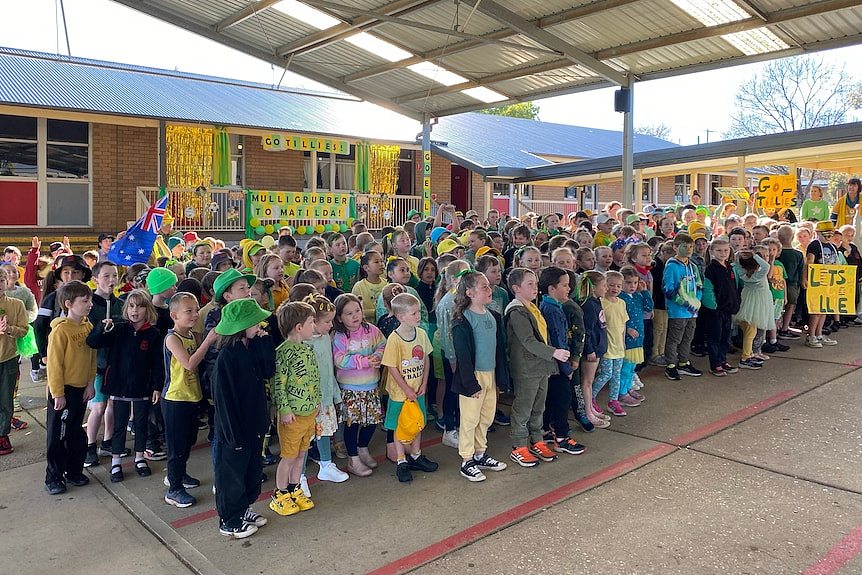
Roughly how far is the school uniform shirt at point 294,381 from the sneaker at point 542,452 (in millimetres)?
1838

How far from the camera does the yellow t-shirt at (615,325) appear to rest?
20.1 feet

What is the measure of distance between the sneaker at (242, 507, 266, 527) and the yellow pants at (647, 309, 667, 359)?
5.10 metres

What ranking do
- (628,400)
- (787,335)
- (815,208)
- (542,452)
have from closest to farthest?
(542,452)
(628,400)
(787,335)
(815,208)

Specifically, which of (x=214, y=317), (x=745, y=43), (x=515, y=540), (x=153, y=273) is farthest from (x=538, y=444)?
(x=745, y=43)

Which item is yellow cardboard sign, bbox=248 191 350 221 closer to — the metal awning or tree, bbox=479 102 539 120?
the metal awning

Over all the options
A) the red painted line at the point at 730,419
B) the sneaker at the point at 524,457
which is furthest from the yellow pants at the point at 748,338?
the sneaker at the point at 524,457

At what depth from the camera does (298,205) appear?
17438mm

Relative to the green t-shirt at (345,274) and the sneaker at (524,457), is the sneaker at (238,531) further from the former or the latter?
the green t-shirt at (345,274)

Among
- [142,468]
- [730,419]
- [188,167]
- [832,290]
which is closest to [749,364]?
[832,290]

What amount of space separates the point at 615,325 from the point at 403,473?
96.1 inches

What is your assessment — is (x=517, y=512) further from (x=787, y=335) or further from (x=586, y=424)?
(x=787, y=335)

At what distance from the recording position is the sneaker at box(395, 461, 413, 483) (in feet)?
16.1

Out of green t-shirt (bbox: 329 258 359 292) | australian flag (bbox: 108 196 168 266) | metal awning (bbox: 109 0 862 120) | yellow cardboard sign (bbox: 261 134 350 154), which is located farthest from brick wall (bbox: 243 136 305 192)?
green t-shirt (bbox: 329 258 359 292)

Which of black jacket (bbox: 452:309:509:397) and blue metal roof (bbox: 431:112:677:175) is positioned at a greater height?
blue metal roof (bbox: 431:112:677:175)
